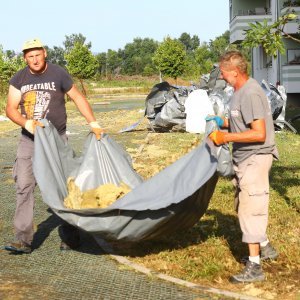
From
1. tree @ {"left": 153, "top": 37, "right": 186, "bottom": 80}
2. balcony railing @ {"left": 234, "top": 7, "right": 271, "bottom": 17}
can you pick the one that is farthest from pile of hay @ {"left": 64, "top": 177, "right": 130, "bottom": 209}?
tree @ {"left": 153, "top": 37, "right": 186, "bottom": 80}

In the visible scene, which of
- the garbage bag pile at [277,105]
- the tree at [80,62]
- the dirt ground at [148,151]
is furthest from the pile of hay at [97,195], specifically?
the tree at [80,62]

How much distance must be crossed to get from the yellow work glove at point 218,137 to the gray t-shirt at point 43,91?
1.52 metres

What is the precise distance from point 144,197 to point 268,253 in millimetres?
1163

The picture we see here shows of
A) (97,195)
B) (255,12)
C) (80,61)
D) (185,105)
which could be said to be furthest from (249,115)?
(80,61)

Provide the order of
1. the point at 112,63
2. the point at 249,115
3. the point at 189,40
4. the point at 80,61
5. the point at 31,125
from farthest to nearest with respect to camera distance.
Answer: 1. the point at 189,40
2. the point at 112,63
3. the point at 80,61
4. the point at 31,125
5. the point at 249,115

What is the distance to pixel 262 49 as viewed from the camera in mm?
24656

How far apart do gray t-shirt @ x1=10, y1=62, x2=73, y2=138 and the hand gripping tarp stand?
0.18 metres

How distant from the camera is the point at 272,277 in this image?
4129 mm

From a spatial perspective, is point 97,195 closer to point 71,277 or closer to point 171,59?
point 71,277

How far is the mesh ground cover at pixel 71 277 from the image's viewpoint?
3.88 m

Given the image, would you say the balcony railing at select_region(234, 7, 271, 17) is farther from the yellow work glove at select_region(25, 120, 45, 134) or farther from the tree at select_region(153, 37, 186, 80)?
the yellow work glove at select_region(25, 120, 45, 134)

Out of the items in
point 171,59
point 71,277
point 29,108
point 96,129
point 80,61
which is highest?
point 80,61

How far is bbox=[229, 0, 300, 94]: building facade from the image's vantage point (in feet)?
71.8

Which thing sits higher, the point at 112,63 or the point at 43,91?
the point at 112,63
